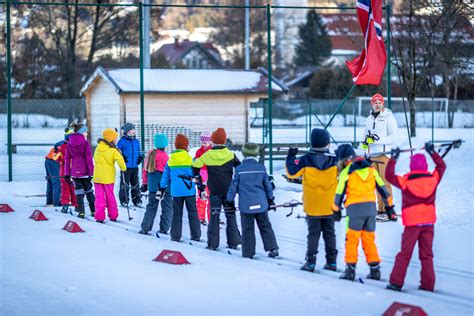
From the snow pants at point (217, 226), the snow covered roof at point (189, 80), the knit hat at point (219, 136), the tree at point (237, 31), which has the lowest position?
the snow pants at point (217, 226)

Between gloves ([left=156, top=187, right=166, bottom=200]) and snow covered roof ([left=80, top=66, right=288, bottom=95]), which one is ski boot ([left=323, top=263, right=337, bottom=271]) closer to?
gloves ([left=156, top=187, right=166, bottom=200])

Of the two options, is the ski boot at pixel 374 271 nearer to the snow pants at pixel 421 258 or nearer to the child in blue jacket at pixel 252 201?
the snow pants at pixel 421 258

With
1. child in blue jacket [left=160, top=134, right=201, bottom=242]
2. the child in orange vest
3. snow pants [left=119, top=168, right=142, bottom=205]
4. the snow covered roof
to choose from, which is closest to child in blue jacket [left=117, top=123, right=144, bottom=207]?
snow pants [left=119, top=168, right=142, bottom=205]

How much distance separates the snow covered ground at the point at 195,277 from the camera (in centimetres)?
828

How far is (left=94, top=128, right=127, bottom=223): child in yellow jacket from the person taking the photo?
14133 mm

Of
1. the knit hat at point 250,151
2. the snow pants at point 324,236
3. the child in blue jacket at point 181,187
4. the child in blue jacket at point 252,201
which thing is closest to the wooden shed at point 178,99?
the child in blue jacket at point 181,187

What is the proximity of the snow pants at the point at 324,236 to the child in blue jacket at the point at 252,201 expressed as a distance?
93cm

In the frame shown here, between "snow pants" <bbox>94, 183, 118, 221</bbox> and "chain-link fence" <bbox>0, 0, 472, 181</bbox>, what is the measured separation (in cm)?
436

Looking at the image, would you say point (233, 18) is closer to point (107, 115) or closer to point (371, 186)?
point (107, 115)

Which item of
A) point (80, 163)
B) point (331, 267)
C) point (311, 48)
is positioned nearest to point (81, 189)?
point (80, 163)

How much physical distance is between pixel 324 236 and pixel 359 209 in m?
0.77

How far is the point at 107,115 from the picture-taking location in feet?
87.7

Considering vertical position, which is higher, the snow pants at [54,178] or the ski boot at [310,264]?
the snow pants at [54,178]

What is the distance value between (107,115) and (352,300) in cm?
1901
